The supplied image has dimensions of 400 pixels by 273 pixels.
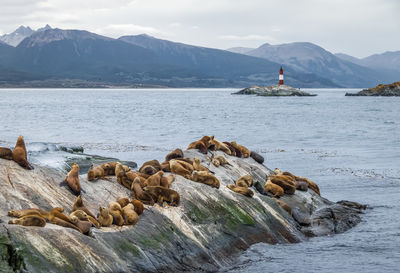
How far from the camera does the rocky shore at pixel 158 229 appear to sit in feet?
28.6

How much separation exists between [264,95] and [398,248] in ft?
499

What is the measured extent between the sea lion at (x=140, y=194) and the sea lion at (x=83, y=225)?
2.47 meters

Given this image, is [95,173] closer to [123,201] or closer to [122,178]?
[122,178]

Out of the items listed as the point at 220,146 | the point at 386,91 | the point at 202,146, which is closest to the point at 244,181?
the point at 202,146

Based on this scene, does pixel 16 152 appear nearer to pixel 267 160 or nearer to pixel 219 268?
pixel 219 268

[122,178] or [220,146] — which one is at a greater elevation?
[220,146]

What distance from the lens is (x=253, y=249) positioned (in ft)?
42.5

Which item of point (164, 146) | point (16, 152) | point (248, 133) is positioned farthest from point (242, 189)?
point (248, 133)

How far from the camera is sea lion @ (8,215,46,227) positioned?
9.07 metres

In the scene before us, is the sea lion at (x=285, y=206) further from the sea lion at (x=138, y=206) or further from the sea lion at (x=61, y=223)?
the sea lion at (x=61, y=223)

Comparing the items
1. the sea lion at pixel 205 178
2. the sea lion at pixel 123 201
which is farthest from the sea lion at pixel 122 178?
the sea lion at pixel 205 178

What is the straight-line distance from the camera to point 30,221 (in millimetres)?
9164

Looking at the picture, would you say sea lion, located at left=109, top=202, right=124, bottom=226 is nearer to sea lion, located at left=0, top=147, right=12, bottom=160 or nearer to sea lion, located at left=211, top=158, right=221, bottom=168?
sea lion, located at left=0, top=147, right=12, bottom=160

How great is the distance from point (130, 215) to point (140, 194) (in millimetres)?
1383
